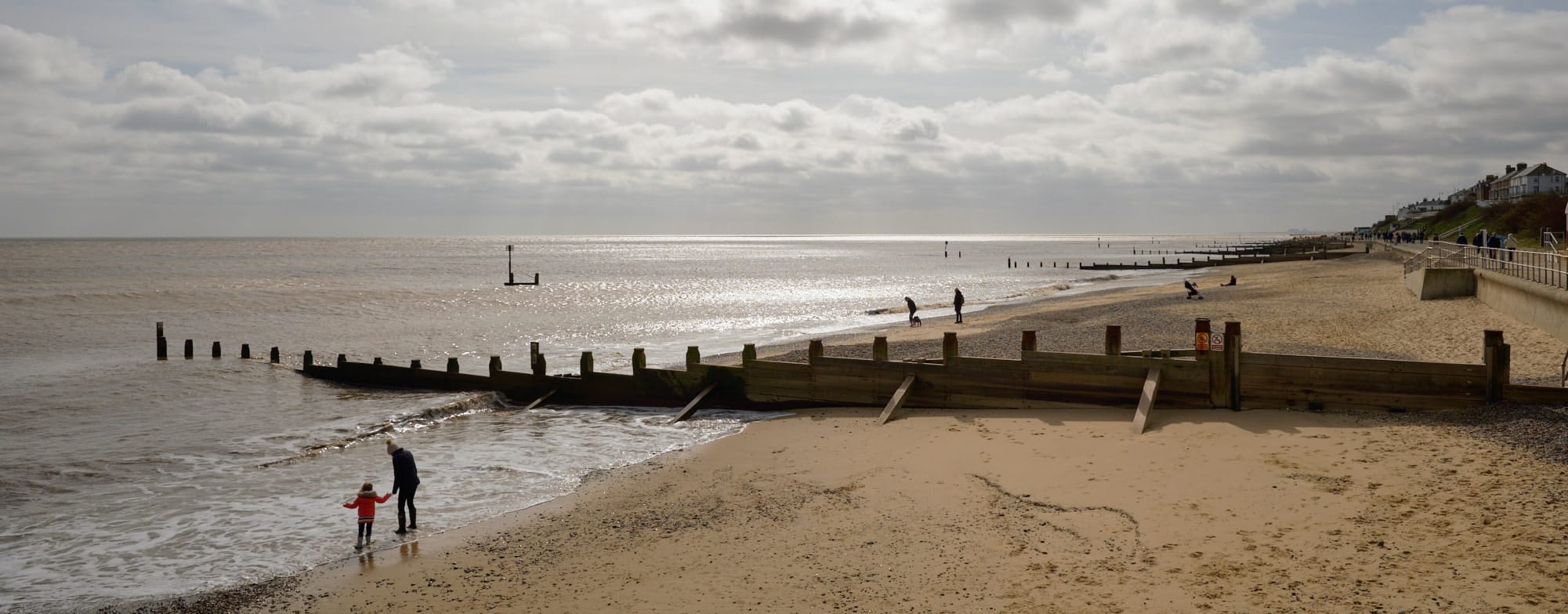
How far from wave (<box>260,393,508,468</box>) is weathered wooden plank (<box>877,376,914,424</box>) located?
32.1 feet

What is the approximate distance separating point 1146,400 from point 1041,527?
193 inches

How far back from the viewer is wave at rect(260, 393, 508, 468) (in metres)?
17.8

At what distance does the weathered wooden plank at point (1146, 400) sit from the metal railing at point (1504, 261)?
11028 millimetres

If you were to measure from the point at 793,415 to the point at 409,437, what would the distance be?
7.82m

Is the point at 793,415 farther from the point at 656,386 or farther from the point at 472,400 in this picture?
the point at 472,400

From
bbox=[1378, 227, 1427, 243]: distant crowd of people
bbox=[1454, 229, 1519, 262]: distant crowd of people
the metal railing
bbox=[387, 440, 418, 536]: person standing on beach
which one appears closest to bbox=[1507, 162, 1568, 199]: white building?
bbox=[1378, 227, 1427, 243]: distant crowd of people

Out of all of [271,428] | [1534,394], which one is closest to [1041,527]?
[1534,394]

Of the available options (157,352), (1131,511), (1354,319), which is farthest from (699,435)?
(157,352)

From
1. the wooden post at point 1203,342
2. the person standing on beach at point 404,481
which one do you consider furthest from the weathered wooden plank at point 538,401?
the wooden post at point 1203,342

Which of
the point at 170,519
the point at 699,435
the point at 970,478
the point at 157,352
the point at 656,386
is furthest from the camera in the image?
the point at 157,352

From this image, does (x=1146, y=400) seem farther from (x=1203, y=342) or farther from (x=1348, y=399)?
(x=1348, y=399)

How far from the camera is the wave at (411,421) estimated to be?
1778 centimetres

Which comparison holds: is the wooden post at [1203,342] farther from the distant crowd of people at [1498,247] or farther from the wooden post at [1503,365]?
the distant crowd of people at [1498,247]

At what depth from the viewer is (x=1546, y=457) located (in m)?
10.3
